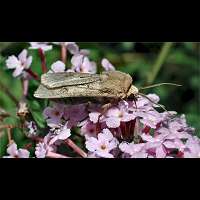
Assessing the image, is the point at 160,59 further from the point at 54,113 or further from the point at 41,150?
the point at 41,150

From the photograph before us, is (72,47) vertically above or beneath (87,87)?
above

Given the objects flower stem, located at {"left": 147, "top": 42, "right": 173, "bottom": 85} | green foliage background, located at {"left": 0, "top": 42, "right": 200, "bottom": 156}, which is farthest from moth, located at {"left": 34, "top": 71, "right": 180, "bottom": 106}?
flower stem, located at {"left": 147, "top": 42, "right": 173, "bottom": 85}

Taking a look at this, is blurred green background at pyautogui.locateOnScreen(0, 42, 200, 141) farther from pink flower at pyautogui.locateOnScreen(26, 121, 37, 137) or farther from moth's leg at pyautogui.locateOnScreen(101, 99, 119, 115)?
moth's leg at pyautogui.locateOnScreen(101, 99, 119, 115)

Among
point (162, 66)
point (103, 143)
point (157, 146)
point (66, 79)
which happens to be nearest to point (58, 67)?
point (66, 79)

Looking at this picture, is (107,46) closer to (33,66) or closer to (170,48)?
(170,48)

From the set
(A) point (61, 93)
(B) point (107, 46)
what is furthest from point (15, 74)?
(B) point (107, 46)

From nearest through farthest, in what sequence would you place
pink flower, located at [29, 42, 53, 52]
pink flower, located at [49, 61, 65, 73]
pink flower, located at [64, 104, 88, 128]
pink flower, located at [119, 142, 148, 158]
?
pink flower, located at [119, 142, 148, 158] → pink flower, located at [64, 104, 88, 128] → pink flower, located at [49, 61, 65, 73] → pink flower, located at [29, 42, 53, 52]

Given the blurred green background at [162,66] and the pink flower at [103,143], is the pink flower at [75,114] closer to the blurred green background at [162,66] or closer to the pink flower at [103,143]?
the pink flower at [103,143]
